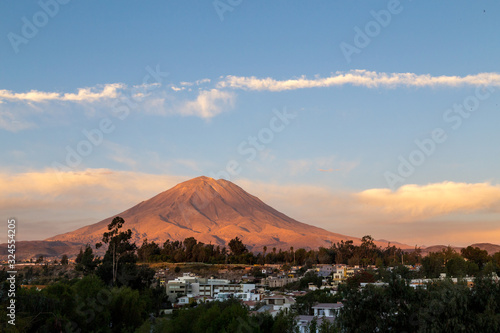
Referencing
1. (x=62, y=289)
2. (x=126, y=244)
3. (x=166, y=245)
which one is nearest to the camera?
(x=62, y=289)

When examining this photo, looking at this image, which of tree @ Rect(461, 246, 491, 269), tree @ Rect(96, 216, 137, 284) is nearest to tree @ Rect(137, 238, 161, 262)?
tree @ Rect(96, 216, 137, 284)

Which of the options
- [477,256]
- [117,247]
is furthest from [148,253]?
[477,256]

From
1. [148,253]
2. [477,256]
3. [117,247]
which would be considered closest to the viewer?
[117,247]

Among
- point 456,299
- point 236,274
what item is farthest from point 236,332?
point 236,274

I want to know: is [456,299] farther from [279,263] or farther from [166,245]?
[166,245]

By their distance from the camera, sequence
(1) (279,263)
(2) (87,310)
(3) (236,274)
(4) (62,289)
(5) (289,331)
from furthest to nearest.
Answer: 1. (1) (279,263)
2. (3) (236,274)
3. (4) (62,289)
4. (2) (87,310)
5. (5) (289,331)

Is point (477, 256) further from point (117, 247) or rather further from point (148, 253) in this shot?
point (148, 253)

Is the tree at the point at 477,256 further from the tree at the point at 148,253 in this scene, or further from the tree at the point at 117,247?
the tree at the point at 148,253

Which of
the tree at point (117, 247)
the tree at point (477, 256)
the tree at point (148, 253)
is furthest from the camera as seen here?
the tree at point (148, 253)

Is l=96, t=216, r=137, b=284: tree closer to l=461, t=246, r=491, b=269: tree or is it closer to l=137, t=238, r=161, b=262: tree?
l=137, t=238, r=161, b=262: tree

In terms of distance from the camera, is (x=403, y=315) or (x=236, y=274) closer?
(x=403, y=315)

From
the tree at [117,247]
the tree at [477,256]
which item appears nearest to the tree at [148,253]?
the tree at [117,247]
